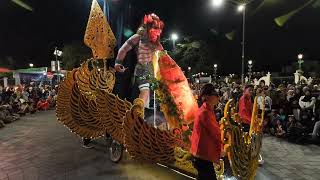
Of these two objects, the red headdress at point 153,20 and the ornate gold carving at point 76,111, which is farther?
the ornate gold carving at point 76,111

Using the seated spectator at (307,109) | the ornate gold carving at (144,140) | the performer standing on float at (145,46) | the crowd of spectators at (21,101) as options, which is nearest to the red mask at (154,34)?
the performer standing on float at (145,46)

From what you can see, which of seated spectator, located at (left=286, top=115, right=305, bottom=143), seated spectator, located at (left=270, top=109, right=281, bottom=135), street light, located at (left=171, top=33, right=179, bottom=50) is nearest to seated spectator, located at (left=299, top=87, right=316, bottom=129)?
seated spectator, located at (left=286, top=115, right=305, bottom=143)

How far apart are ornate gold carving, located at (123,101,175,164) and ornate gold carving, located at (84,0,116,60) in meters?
2.11

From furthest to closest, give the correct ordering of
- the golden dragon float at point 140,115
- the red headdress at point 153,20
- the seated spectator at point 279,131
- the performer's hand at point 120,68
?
the seated spectator at point 279,131 → the performer's hand at point 120,68 → the red headdress at point 153,20 → the golden dragon float at point 140,115

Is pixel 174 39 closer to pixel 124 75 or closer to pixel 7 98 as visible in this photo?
pixel 124 75

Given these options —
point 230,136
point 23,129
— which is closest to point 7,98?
point 23,129

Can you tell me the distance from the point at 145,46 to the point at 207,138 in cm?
300

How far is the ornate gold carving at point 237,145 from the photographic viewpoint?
4.89 m

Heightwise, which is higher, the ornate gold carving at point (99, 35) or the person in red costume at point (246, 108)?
the ornate gold carving at point (99, 35)

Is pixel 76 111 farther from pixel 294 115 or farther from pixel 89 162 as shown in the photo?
pixel 294 115

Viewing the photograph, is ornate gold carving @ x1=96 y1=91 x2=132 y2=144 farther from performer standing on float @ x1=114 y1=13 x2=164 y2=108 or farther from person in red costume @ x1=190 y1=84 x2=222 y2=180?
person in red costume @ x1=190 y1=84 x2=222 y2=180

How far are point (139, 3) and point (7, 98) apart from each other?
1413cm

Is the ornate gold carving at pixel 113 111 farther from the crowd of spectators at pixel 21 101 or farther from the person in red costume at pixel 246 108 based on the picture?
the crowd of spectators at pixel 21 101

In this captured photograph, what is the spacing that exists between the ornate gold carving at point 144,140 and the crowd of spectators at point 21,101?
1007cm
